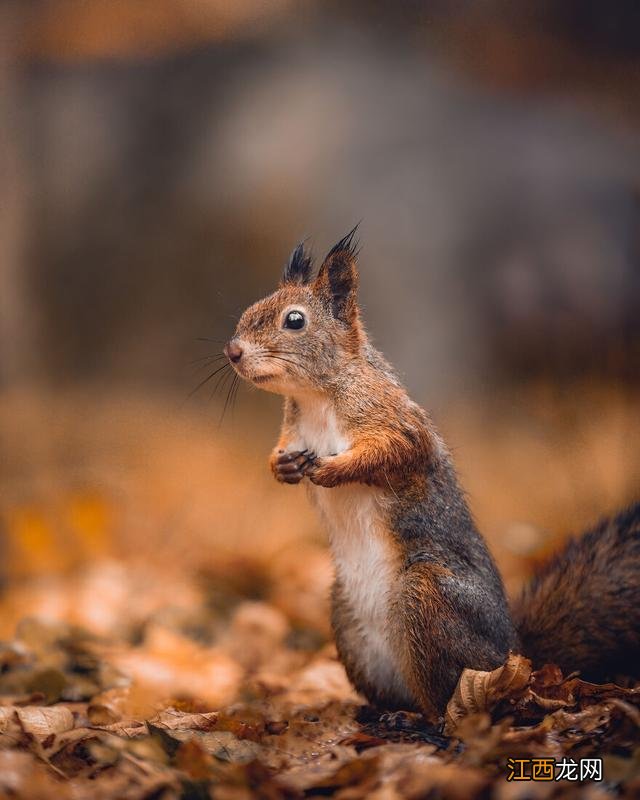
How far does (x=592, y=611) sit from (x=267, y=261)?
7.74 ft

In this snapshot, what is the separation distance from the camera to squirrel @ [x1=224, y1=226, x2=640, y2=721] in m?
2.14

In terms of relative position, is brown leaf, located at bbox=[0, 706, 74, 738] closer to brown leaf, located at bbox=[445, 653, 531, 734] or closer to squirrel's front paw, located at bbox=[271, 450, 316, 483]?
squirrel's front paw, located at bbox=[271, 450, 316, 483]

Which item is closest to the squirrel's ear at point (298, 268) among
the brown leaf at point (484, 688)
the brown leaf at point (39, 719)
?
the brown leaf at point (484, 688)

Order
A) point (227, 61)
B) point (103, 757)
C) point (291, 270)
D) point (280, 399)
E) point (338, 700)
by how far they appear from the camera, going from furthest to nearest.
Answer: point (280, 399), point (227, 61), point (338, 700), point (291, 270), point (103, 757)

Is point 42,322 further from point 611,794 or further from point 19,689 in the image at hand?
point 611,794

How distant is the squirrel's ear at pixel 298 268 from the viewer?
7.76ft

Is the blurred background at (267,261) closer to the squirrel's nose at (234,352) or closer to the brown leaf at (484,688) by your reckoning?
the squirrel's nose at (234,352)

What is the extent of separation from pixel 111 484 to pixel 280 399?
1.05 metres

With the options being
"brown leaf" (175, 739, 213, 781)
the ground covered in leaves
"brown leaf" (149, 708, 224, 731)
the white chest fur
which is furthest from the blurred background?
"brown leaf" (175, 739, 213, 781)

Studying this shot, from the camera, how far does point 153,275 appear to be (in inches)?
189

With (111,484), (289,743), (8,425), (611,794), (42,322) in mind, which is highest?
(42,322)

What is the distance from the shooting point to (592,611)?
2377mm

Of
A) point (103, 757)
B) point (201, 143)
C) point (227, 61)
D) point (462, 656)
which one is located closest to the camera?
point (103, 757)

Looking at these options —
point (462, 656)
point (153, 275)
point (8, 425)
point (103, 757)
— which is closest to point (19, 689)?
point (103, 757)
